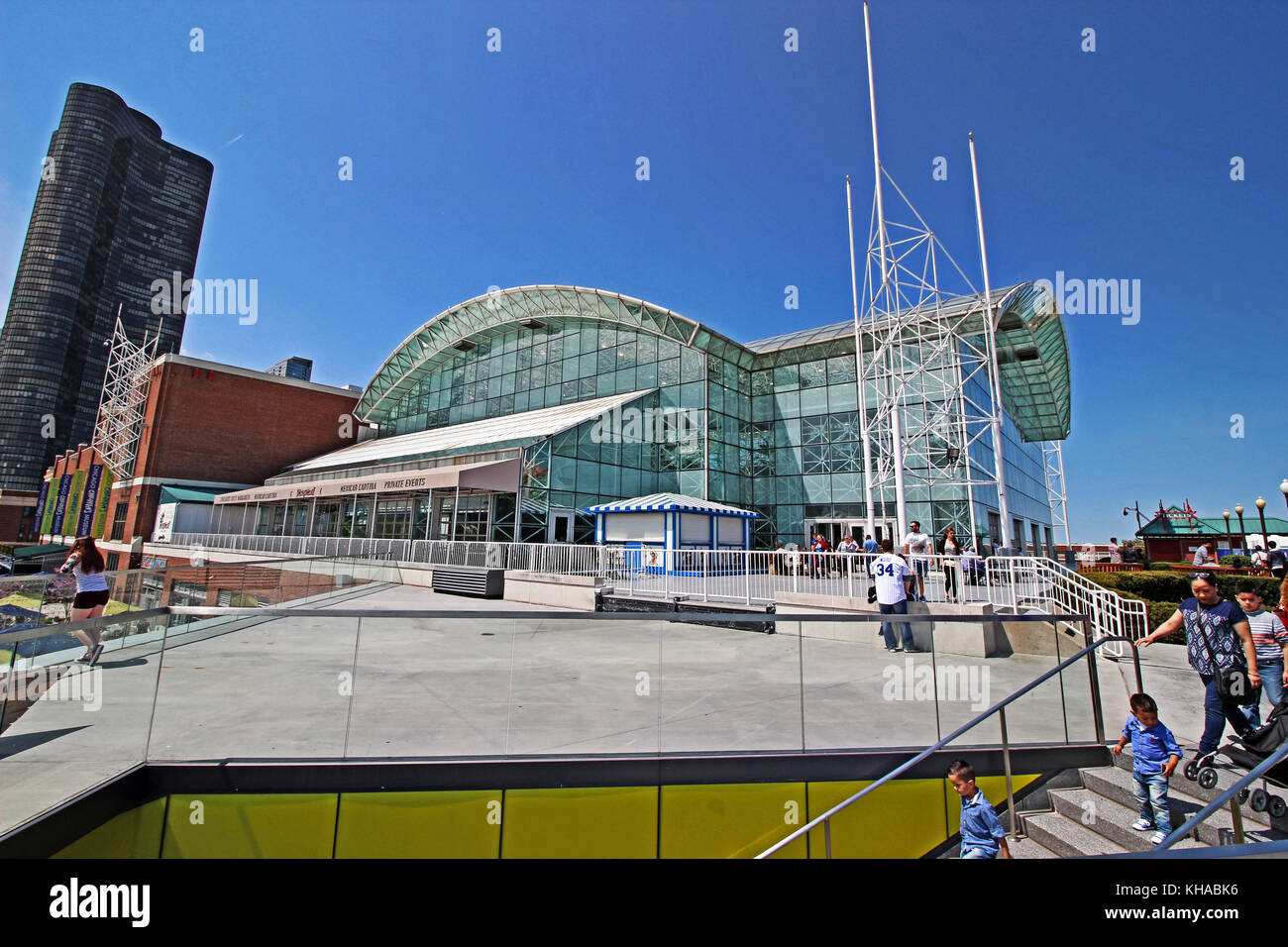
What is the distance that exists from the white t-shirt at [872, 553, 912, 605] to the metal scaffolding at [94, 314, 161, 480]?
5084 centimetres

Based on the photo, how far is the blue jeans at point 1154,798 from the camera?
4309 mm

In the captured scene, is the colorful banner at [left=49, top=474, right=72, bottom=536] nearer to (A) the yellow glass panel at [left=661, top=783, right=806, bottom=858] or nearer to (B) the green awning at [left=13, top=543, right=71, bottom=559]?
(B) the green awning at [left=13, top=543, right=71, bottom=559]

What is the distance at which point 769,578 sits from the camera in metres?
12.7

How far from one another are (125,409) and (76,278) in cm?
9479

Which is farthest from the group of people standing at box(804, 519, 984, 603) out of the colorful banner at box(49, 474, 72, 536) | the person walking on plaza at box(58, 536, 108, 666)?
the colorful banner at box(49, 474, 72, 536)

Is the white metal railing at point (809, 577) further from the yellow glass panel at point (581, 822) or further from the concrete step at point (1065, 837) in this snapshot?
the yellow glass panel at point (581, 822)

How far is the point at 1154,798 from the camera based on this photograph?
441cm

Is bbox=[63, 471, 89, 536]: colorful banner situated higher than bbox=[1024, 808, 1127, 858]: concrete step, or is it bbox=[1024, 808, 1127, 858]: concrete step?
bbox=[63, 471, 89, 536]: colorful banner

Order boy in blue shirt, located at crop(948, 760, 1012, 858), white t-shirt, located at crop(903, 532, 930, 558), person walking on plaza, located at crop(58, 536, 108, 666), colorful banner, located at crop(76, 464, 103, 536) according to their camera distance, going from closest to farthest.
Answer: boy in blue shirt, located at crop(948, 760, 1012, 858)
person walking on plaza, located at crop(58, 536, 108, 666)
white t-shirt, located at crop(903, 532, 930, 558)
colorful banner, located at crop(76, 464, 103, 536)

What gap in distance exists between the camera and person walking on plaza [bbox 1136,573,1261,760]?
485 cm

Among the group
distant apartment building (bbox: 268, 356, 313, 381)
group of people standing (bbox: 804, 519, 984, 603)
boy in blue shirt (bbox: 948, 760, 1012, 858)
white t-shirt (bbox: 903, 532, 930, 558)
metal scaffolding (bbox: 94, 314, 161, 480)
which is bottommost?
boy in blue shirt (bbox: 948, 760, 1012, 858)

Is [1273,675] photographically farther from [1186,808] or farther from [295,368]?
[295,368]
